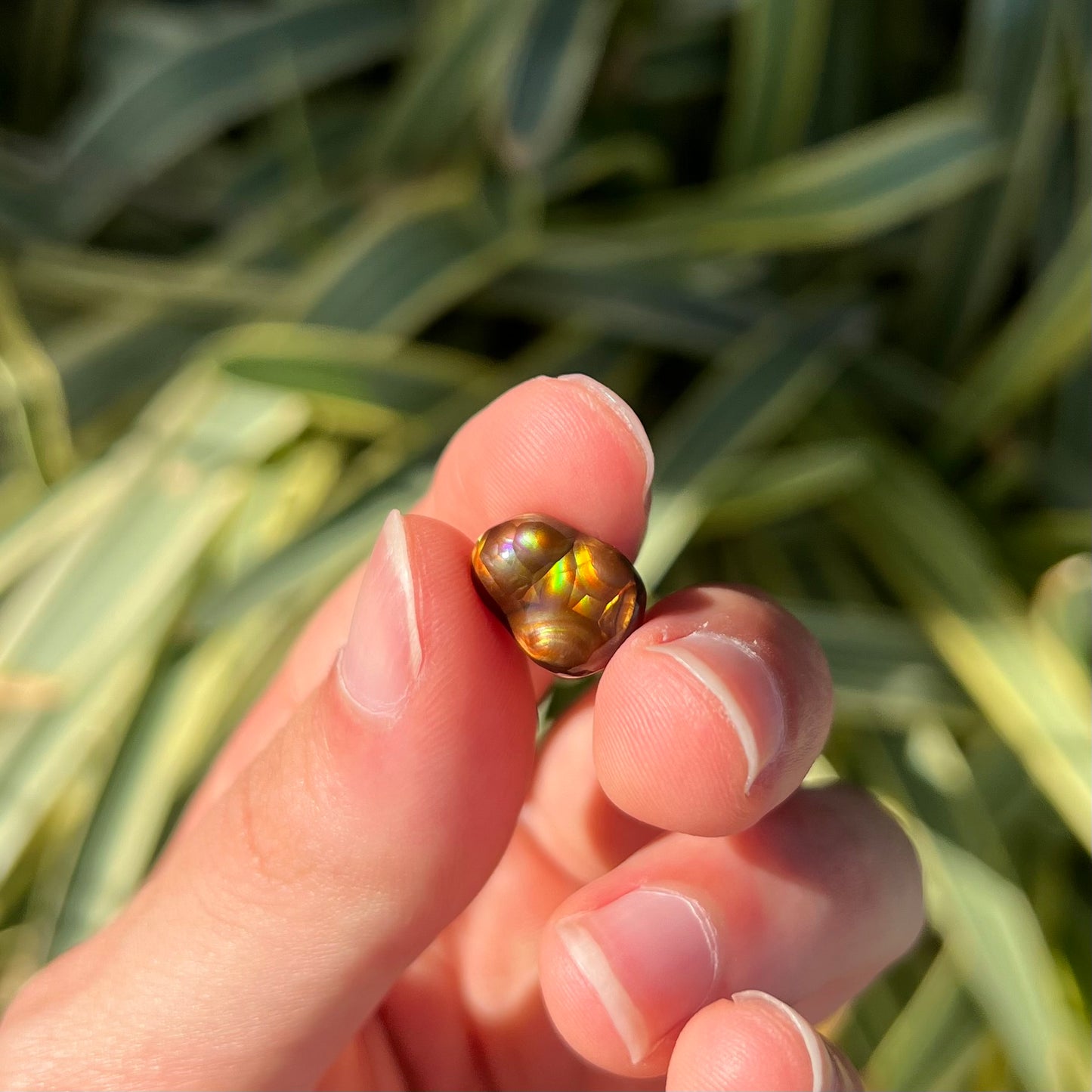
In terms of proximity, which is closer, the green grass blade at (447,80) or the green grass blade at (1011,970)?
the green grass blade at (1011,970)

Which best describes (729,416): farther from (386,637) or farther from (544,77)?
(386,637)

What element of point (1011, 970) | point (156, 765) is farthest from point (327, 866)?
point (1011, 970)

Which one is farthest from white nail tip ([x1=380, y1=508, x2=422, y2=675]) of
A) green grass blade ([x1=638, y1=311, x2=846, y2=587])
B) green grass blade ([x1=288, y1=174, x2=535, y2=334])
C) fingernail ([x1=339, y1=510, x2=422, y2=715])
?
green grass blade ([x1=288, y1=174, x2=535, y2=334])

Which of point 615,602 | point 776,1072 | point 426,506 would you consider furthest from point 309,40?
point 776,1072

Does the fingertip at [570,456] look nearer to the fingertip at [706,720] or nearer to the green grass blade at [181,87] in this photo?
the fingertip at [706,720]

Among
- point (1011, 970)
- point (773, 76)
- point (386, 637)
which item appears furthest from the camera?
point (773, 76)

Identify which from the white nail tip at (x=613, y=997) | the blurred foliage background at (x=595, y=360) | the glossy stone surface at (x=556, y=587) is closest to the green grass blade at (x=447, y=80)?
the blurred foliage background at (x=595, y=360)

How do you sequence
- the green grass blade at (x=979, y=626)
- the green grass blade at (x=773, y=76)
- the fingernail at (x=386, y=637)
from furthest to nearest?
1. the green grass blade at (x=773, y=76)
2. the green grass blade at (x=979, y=626)
3. the fingernail at (x=386, y=637)

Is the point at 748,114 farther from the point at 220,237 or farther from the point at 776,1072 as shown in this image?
the point at 776,1072
